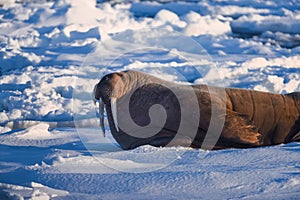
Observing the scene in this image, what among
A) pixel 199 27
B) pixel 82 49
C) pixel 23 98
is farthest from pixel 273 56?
pixel 23 98

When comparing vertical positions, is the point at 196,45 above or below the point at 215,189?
below

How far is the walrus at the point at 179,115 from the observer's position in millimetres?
4223

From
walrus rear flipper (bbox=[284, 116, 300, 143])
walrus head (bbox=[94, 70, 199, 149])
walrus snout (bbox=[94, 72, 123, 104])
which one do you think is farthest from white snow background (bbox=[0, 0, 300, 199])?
walrus rear flipper (bbox=[284, 116, 300, 143])

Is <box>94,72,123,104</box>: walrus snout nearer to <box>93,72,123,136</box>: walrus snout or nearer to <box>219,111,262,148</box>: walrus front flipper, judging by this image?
<box>93,72,123,136</box>: walrus snout

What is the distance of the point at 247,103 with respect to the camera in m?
4.72

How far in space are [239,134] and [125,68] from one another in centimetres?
391

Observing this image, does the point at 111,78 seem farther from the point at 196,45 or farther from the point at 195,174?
the point at 196,45

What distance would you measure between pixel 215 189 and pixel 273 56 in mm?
6311

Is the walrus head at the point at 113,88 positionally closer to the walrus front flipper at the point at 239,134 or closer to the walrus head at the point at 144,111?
the walrus head at the point at 144,111

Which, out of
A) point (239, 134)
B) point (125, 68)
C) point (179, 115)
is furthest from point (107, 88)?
point (125, 68)

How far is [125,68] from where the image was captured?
26.0ft

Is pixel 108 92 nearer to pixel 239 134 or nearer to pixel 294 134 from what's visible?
pixel 239 134

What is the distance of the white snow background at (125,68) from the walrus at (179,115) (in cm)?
27

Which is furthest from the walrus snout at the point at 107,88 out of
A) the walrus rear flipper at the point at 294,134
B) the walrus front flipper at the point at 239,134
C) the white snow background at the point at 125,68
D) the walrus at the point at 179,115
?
the walrus rear flipper at the point at 294,134
